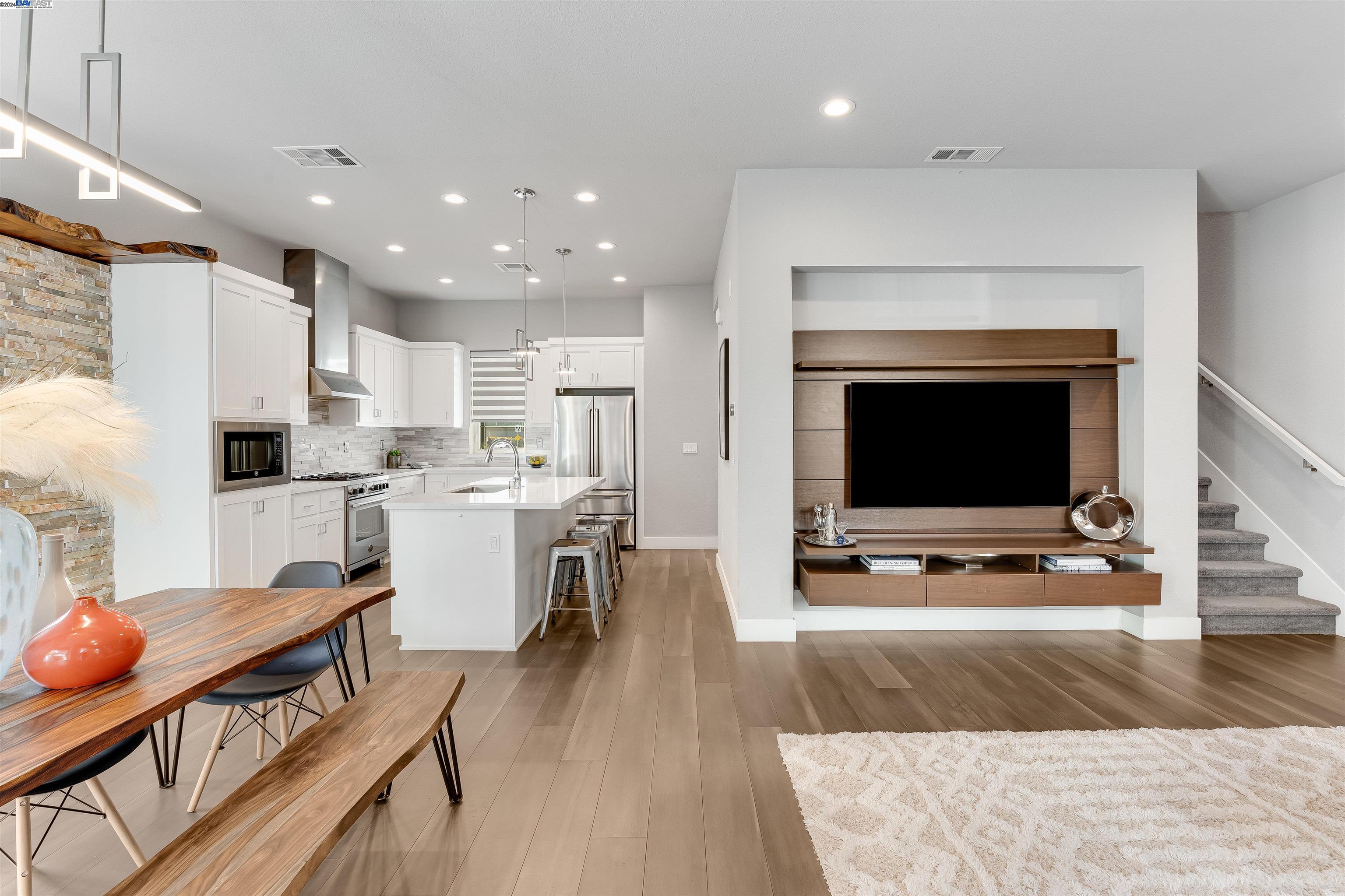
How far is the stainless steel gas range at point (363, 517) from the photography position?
5289 mm

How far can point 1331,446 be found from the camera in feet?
12.9

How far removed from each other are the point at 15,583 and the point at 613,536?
3966 mm

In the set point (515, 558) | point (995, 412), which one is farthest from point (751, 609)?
point (995, 412)

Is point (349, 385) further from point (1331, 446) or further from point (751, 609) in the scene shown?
point (1331, 446)

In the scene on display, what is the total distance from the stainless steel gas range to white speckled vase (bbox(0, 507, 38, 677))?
12.6 feet

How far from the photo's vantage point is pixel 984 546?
3.72 metres

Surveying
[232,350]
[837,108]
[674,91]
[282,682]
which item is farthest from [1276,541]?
[232,350]

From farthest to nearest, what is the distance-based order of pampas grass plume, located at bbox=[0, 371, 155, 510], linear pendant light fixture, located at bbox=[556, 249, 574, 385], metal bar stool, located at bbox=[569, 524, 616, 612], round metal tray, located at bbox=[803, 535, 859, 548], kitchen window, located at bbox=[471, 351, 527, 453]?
kitchen window, located at bbox=[471, 351, 527, 453], linear pendant light fixture, located at bbox=[556, 249, 574, 385], metal bar stool, located at bbox=[569, 524, 616, 612], round metal tray, located at bbox=[803, 535, 859, 548], pampas grass plume, located at bbox=[0, 371, 155, 510]

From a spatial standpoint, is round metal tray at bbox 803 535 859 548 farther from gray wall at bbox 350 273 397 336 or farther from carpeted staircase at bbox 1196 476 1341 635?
gray wall at bbox 350 273 397 336

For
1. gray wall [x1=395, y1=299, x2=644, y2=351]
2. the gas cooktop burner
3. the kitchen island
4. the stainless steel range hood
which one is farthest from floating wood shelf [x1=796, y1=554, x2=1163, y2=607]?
gray wall [x1=395, y1=299, x2=644, y2=351]

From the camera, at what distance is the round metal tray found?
148 inches

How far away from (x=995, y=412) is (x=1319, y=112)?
81.3 inches

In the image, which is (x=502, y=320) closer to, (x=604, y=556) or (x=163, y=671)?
(x=604, y=556)

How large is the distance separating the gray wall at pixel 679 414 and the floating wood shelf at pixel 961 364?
9.47 ft
